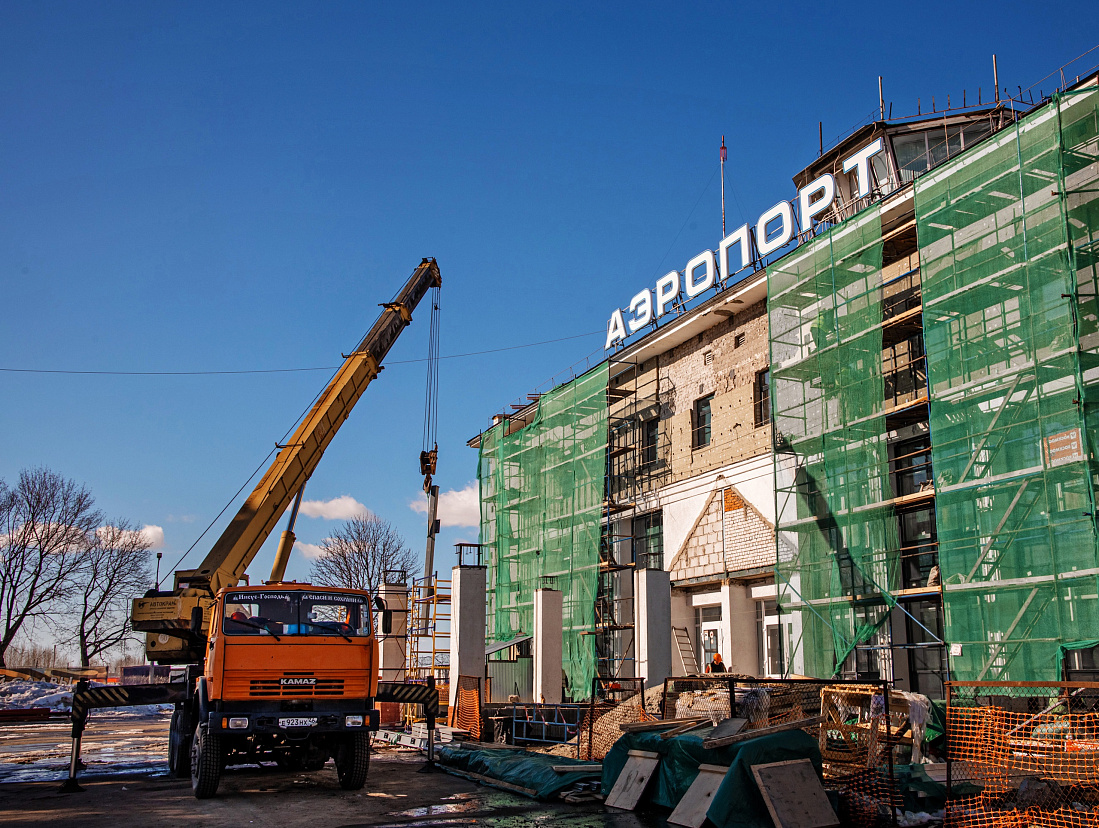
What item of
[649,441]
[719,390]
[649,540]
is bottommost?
[649,540]

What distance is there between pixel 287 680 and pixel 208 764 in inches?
54.6

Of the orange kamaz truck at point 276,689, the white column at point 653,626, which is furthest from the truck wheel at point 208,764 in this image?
the white column at point 653,626

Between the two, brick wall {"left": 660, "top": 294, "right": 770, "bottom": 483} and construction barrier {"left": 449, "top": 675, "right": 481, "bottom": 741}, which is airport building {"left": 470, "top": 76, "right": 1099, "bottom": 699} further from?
construction barrier {"left": 449, "top": 675, "right": 481, "bottom": 741}

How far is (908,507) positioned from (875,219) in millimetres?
6628

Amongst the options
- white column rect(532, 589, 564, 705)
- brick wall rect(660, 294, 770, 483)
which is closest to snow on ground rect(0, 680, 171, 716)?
white column rect(532, 589, 564, 705)

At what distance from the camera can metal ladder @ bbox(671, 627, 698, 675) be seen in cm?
2650

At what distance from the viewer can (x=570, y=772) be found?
1236 cm

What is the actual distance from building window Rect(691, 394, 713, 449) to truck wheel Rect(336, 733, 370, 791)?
16719 millimetres

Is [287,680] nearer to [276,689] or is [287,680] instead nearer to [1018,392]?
[276,689]

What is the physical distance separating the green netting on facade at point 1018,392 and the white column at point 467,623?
12.5 metres

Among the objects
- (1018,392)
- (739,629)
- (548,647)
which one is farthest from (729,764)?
(548,647)

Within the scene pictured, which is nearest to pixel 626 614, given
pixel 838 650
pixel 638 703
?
pixel 838 650

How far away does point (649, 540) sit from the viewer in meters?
29.6

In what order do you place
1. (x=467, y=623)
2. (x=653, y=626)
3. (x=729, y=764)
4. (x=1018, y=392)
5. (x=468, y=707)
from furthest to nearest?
(x=467, y=623) → (x=653, y=626) → (x=468, y=707) → (x=1018, y=392) → (x=729, y=764)
